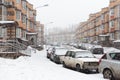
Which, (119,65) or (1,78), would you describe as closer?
(1,78)

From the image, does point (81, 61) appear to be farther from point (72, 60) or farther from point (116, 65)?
point (116, 65)

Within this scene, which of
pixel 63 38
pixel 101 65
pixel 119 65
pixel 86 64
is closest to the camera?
pixel 119 65

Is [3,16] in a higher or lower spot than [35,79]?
higher

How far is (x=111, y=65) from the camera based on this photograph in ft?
46.8

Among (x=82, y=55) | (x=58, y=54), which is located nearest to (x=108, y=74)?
(x=82, y=55)

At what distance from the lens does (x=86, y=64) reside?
1797 centimetres

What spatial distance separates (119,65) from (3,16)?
30.6 meters

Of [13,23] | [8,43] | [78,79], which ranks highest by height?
[13,23]

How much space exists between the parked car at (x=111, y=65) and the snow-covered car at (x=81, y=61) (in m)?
2.78

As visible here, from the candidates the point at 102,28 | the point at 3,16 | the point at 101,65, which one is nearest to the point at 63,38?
the point at 102,28

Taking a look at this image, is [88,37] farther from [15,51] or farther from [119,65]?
[119,65]

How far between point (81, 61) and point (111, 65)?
4.23 m

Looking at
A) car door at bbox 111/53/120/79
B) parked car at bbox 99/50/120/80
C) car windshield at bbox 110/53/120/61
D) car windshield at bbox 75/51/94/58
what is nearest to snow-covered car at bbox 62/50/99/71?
car windshield at bbox 75/51/94/58

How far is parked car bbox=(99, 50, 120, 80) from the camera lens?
13859 millimetres
